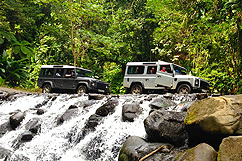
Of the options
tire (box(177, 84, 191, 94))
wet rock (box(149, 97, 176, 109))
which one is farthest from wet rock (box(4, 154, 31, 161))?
tire (box(177, 84, 191, 94))

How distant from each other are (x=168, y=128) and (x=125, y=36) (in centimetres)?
1875

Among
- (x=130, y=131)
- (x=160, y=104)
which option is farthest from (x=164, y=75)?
(x=130, y=131)

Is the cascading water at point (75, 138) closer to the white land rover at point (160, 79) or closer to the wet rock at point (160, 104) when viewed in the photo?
the wet rock at point (160, 104)

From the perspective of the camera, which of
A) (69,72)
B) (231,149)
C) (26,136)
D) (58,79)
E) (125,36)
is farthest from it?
(125,36)

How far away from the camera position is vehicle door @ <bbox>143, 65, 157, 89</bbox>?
41.5 ft

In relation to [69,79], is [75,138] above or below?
below

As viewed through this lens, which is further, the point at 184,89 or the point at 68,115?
the point at 184,89

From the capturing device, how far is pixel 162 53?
1878 centimetres

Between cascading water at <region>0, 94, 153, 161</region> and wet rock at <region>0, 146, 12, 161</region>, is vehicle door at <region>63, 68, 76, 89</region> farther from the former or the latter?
wet rock at <region>0, 146, 12, 161</region>

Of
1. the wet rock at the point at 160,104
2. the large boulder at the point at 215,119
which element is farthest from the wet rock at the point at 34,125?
the large boulder at the point at 215,119

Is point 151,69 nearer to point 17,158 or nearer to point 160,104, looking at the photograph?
point 160,104

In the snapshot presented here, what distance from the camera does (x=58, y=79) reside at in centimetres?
1495

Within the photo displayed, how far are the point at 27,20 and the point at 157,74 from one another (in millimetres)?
11317

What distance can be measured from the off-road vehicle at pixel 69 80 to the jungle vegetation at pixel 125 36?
2.67 meters
